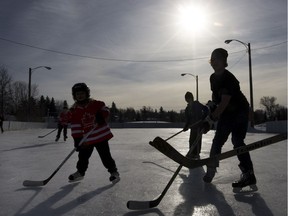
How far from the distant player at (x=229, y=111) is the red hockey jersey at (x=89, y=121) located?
4.45 ft

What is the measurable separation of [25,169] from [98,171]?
46.0 inches

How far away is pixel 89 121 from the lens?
4211 mm

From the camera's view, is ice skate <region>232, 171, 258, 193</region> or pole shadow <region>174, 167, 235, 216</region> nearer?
pole shadow <region>174, 167, 235, 216</region>

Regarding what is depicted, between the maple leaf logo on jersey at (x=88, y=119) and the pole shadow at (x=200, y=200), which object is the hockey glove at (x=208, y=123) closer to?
the pole shadow at (x=200, y=200)

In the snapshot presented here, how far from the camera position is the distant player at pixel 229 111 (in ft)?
11.3

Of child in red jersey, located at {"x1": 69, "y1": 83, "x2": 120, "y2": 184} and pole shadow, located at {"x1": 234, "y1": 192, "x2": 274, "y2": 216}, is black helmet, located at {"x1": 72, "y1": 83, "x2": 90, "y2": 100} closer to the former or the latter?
child in red jersey, located at {"x1": 69, "y1": 83, "x2": 120, "y2": 184}

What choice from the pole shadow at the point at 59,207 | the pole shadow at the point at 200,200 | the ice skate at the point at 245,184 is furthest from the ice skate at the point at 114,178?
the ice skate at the point at 245,184

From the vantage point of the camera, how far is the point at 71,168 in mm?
5039

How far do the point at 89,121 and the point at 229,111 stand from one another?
5.67ft

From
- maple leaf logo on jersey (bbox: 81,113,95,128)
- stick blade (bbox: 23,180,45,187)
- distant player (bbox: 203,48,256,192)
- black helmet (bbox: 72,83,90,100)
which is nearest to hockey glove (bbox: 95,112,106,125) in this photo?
maple leaf logo on jersey (bbox: 81,113,95,128)

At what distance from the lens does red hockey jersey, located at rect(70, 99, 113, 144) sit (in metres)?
4.14

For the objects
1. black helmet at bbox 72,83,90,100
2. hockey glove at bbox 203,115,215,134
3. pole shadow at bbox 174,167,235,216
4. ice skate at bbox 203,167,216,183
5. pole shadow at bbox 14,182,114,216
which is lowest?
pole shadow at bbox 14,182,114,216

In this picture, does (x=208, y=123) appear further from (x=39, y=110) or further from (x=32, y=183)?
(x=39, y=110)

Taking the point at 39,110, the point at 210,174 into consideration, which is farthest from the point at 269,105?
the point at 210,174
